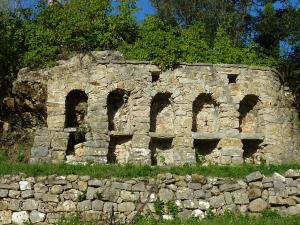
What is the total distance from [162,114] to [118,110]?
4.72 feet

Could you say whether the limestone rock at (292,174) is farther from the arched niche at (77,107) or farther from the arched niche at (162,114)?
the arched niche at (77,107)

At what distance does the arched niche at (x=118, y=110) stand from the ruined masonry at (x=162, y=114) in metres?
0.03

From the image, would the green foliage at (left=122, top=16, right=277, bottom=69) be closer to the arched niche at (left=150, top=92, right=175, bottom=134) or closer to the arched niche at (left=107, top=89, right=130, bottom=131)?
the arched niche at (left=150, top=92, right=175, bottom=134)

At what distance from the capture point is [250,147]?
1694cm

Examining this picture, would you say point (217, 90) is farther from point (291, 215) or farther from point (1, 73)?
point (1, 73)

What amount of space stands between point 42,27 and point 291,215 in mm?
11068

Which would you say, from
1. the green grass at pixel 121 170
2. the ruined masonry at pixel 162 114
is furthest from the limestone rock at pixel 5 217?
the ruined masonry at pixel 162 114

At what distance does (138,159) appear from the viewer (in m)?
15.4

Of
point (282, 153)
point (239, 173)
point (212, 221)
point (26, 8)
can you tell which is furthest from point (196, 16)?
point (212, 221)

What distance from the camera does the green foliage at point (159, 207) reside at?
1155 centimetres

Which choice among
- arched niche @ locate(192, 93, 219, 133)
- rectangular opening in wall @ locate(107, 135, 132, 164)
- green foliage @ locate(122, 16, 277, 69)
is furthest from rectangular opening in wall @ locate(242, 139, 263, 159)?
rectangular opening in wall @ locate(107, 135, 132, 164)

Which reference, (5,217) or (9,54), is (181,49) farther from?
(5,217)

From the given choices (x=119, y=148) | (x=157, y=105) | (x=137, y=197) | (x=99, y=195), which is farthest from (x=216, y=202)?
(x=157, y=105)

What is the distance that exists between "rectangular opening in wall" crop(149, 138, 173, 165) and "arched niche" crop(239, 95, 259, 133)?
2570 millimetres
